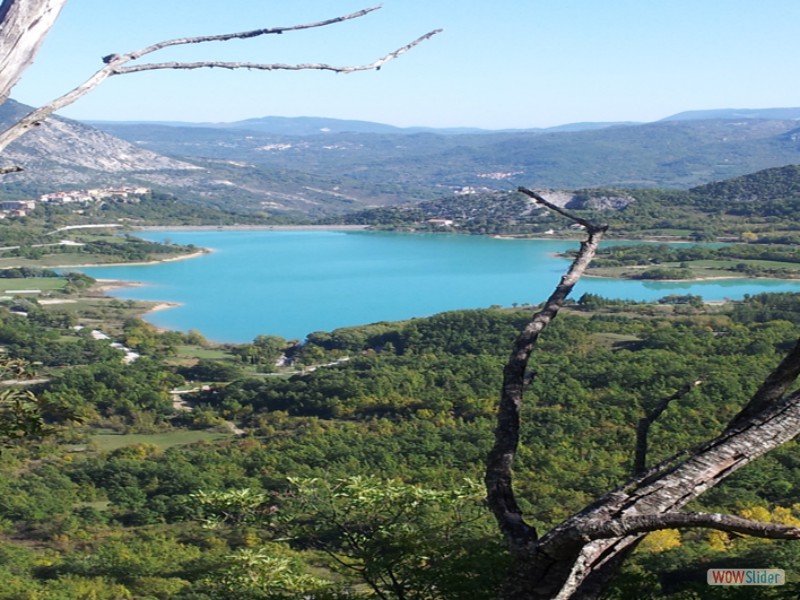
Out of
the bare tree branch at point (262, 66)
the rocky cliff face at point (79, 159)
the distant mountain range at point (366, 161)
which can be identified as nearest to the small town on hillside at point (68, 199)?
the distant mountain range at point (366, 161)

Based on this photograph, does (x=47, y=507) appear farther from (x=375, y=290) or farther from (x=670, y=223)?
(x=670, y=223)

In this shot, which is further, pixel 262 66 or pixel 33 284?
pixel 33 284

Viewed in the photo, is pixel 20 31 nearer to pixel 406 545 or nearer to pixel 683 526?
pixel 683 526

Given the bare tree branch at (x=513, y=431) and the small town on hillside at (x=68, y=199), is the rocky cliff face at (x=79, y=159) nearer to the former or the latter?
the small town on hillside at (x=68, y=199)

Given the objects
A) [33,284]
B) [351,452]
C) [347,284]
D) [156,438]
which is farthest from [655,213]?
[351,452]

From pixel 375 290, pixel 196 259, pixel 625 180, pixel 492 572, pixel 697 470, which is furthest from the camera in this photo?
pixel 625 180

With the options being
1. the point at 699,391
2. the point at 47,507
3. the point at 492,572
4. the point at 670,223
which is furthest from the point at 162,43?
the point at 670,223
